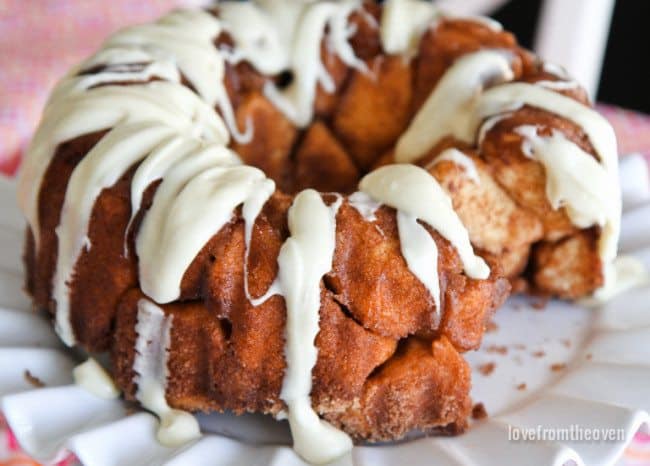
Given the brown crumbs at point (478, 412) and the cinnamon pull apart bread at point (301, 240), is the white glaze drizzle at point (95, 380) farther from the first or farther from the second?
the brown crumbs at point (478, 412)

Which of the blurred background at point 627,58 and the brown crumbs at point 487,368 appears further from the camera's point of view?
the blurred background at point 627,58

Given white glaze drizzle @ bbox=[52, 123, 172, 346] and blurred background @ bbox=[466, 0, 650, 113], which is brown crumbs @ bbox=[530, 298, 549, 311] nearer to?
white glaze drizzle @ bbox=[52, 123, 172, 346]

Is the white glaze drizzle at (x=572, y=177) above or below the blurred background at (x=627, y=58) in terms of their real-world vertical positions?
above

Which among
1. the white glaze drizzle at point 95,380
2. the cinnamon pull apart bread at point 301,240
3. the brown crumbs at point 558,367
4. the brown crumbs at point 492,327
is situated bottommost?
the brown crumbs at point 492,327

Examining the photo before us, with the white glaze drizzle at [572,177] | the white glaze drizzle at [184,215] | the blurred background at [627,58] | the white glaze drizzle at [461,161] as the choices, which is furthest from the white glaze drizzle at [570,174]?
the blurred background at [627,58]

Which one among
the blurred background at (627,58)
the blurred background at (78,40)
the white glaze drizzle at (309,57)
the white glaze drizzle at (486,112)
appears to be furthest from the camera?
the blurred background at (627,58)

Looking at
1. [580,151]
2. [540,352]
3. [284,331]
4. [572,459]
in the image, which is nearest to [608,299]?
[540,352]

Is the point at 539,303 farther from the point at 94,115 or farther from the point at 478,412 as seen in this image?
the point at 94,115

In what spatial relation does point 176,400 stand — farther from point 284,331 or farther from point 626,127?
point 626,127
